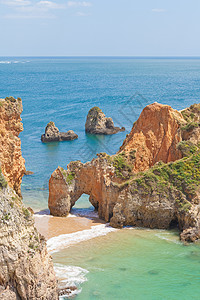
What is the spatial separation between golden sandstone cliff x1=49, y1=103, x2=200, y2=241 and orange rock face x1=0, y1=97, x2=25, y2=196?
320 cm

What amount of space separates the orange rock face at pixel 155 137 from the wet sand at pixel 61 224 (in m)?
5.26

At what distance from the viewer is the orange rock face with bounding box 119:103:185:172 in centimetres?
3095

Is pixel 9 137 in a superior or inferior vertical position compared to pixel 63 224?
superior

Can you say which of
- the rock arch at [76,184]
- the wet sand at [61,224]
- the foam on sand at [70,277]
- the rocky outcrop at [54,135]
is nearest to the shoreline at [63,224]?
the wet sand at [61,224]

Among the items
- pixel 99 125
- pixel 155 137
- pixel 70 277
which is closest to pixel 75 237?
pixel 70 277

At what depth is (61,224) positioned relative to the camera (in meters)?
28.1

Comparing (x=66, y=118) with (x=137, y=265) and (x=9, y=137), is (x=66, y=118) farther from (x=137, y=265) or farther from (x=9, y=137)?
(x=137, y=265)

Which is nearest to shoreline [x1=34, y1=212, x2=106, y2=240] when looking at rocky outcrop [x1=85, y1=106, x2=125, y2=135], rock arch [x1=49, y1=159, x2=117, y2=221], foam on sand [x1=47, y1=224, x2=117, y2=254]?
foam on sand [x1=47, y1=224, x2=117, y2=254]

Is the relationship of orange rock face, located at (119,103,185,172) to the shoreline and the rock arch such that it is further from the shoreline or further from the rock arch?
the shoreline

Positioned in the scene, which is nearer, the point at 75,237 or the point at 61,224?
the point at 75,237

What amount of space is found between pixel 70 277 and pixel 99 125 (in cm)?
4641

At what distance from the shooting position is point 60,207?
29.2 m

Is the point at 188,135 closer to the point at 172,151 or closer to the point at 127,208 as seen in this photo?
the point at 172,151

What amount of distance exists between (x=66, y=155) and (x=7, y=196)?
35.3 metres
